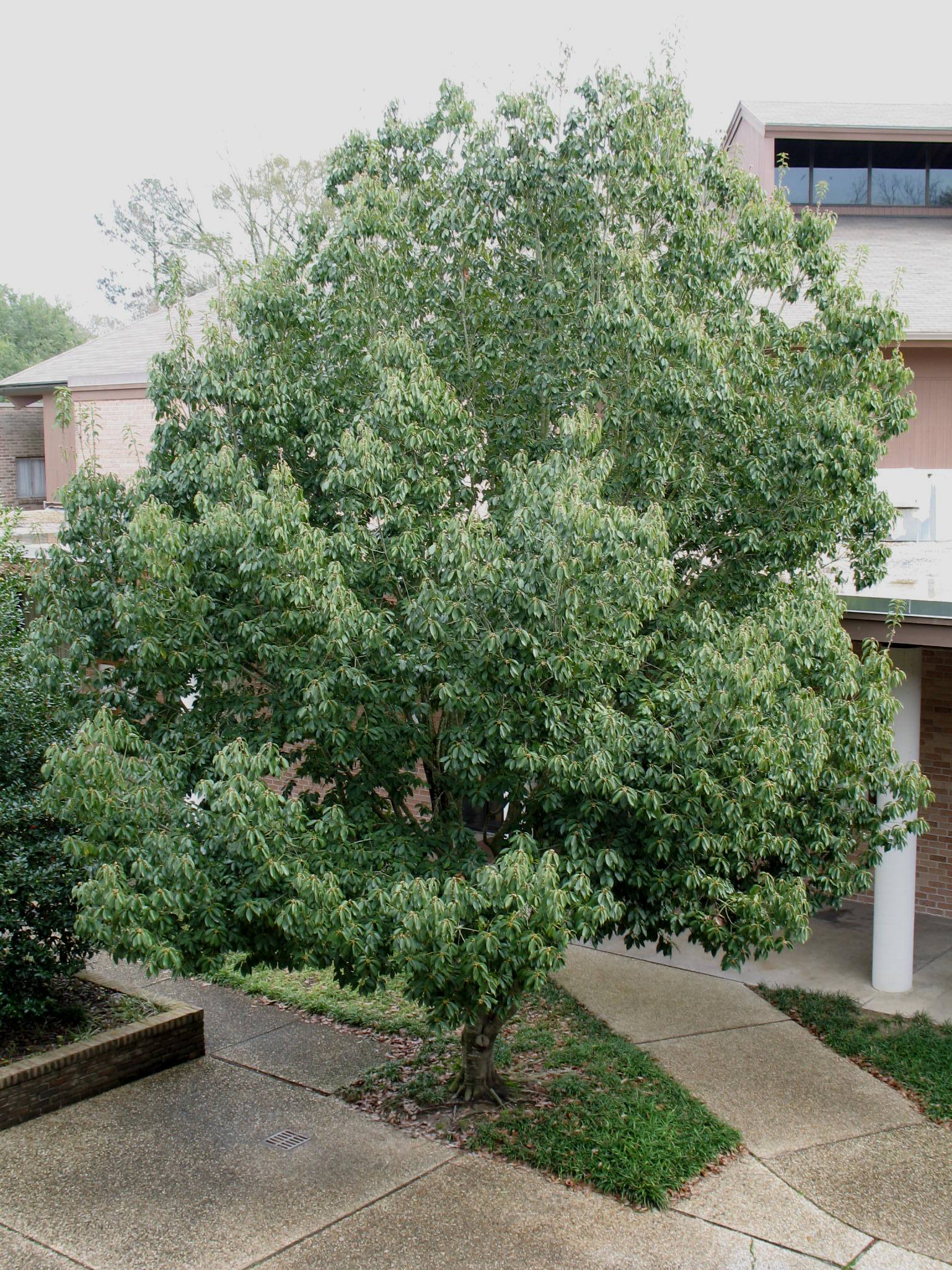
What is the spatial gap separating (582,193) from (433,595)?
10.9 ft

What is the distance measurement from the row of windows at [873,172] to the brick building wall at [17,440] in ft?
56.7

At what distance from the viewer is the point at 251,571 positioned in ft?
20.9

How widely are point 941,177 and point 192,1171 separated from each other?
702 inches

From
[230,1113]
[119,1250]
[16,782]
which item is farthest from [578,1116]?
[16,782]

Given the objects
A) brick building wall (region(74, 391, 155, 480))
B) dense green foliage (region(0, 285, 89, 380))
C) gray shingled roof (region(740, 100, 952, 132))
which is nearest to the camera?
gray shingled roof (region(740, 100, 952, 132))

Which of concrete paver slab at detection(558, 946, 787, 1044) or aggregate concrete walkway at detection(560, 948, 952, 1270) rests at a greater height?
aggregate concrete walkway at detection(560, 948, 952, 1270)

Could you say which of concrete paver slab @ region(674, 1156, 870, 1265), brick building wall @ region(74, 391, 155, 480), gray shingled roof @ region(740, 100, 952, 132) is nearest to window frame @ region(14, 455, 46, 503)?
brick building wall @ region(74, 391, 155, 480)

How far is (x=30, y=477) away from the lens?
26.8m

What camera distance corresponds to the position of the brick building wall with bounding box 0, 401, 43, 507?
86.9 feet

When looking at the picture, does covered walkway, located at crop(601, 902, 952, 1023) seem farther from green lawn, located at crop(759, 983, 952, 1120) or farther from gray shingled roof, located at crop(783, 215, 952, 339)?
gray shingled roof, located at crop(783, 215, 952, 339)

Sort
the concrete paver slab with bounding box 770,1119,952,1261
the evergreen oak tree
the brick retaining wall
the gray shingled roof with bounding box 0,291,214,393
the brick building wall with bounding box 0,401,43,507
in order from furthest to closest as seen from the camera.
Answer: the brick building wall with bounding box 0,401,43,507 < the gray shingled roof with bounding box 0,291,214,393 < the brick retaining wall < the concrete paver slab with bounding box 770,1119,952,1261 < the evergreen oak tree

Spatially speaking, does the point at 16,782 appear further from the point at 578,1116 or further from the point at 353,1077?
the point at 578,1116

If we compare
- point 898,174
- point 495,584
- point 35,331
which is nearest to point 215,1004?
point 495,584

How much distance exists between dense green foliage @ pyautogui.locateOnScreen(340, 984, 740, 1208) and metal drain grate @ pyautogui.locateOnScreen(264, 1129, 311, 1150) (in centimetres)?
61
